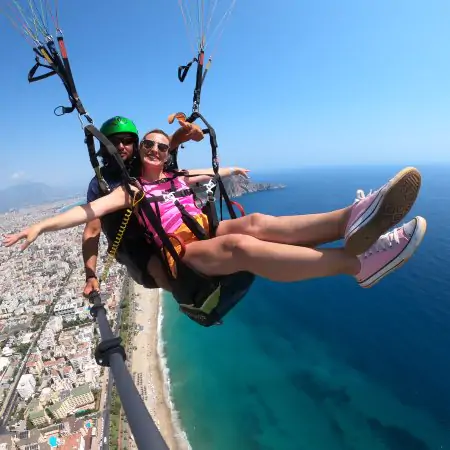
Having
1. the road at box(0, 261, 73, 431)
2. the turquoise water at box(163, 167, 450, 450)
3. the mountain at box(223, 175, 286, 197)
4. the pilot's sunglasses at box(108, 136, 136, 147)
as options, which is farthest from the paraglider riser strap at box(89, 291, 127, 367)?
the mountain at box(223, 175, 286, 197)

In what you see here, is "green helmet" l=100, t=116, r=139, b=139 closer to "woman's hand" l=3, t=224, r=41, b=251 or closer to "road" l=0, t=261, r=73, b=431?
"woman's hand" l=3, t=224, r=41, b=251

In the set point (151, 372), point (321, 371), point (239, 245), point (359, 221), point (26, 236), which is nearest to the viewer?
point (26, 236)

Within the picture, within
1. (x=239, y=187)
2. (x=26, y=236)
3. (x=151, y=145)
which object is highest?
(x=151, y=145)

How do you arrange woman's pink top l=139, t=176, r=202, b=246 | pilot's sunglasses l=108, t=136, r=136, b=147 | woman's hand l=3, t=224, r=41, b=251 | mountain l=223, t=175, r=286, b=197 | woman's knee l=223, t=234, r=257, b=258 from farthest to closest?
mountain l=223, t=175, r=286, b=197 → pilot's sunglasses l=108, t=136, r=136, b=147 → woman's pink top l=139, t=176, r=202, b=246 → woman's knee l=223, t=234, r=257, b=258 → woman's hand l=3, t=224, r=41, b=251

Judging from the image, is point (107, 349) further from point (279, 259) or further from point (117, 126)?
point (117, 126)

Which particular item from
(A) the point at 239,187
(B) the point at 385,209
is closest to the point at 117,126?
(B) the point at 385,209

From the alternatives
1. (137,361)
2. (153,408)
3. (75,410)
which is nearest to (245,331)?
(137,361)
